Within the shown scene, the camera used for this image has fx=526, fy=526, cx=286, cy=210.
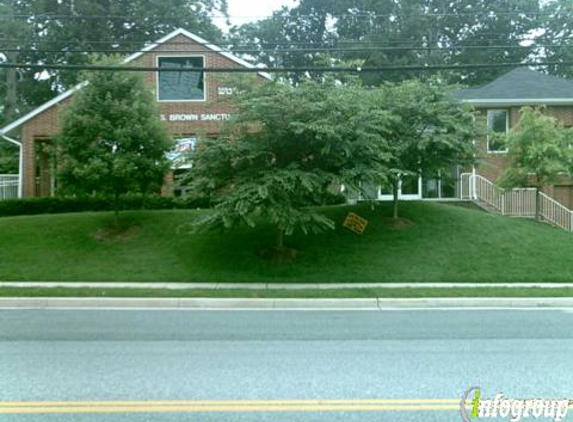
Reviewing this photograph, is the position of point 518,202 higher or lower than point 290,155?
lower

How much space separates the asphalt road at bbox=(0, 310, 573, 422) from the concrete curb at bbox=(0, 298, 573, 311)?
3.39 feet

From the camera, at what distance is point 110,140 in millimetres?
14891

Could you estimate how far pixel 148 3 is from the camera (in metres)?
37.0

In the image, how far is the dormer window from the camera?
22.2 m

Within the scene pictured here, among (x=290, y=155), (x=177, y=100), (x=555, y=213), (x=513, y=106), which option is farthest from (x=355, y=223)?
(x=513, y=106)

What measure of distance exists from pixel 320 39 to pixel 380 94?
111ft

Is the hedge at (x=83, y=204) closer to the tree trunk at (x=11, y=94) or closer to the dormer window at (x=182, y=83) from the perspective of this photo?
the dormer window at (x=182, y=83)

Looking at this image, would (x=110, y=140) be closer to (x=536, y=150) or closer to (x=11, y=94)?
(x=536, y=150)

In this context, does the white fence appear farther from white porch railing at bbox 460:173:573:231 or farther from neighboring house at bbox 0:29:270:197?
white porch railing at bbox 460:173:573:231

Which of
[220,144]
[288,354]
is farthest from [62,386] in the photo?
[220,144]

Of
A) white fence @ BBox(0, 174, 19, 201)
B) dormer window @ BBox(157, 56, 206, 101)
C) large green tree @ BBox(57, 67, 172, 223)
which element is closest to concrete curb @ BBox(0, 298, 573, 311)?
large green tree @ BBox(57, 67, 172, 223)

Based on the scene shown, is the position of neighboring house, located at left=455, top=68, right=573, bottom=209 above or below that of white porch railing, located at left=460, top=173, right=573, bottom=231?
above

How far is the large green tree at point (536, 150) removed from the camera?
54.4 ft

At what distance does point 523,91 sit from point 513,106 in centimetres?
92
